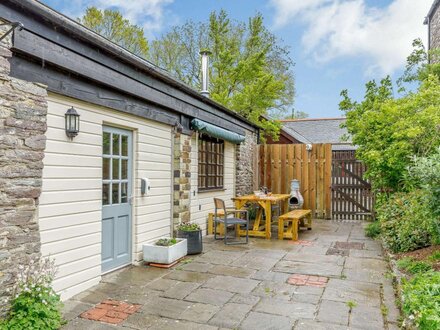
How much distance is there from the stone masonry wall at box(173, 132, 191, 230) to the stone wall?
3.05 metres

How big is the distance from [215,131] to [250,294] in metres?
4.20

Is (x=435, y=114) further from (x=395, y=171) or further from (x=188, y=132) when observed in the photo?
(x=188, y=132)

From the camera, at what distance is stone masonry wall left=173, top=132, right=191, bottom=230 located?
6.34 m

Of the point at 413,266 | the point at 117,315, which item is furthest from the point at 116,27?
the point at 413,266

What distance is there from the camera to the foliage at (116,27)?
19047 millimetres

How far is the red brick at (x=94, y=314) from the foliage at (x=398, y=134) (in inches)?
219

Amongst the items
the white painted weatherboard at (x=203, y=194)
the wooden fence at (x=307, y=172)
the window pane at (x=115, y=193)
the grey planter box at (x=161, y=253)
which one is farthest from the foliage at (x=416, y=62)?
the window pane at (x=115, y=193)

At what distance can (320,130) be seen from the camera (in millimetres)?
19844

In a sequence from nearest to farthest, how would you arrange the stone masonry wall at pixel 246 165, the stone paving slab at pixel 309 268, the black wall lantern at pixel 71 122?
the black wall lantern at pixel 71 122, the stone paving slab at pixel 309 268, the stone masonry wall at pixel 246 165

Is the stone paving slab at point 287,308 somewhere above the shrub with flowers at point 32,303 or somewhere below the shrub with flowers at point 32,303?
below

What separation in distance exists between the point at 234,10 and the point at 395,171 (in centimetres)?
1146

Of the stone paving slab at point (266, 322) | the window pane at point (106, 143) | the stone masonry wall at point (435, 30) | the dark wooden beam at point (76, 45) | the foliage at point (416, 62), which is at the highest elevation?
A: the stone masonry wall at point (435, 30)

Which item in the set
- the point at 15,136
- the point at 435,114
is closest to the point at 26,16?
the point at 15,136

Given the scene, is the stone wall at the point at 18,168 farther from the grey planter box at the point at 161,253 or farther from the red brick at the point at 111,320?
the grey planter box at the point at 161,253
